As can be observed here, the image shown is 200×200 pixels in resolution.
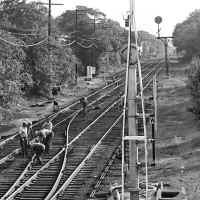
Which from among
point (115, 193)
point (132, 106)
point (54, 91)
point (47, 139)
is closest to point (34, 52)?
point (54, 91)

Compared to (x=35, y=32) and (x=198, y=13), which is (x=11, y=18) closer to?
(x=35, y=32)

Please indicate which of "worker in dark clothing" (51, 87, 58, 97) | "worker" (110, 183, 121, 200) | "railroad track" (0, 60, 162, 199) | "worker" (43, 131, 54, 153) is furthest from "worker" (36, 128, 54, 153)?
"worker in dark clothing" (51, 87, 58, 97)

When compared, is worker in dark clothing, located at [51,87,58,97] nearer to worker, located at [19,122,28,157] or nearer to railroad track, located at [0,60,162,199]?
railroad track, located at [0,60,162,199]

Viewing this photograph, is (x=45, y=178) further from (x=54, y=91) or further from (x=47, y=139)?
(x=54, y=91)

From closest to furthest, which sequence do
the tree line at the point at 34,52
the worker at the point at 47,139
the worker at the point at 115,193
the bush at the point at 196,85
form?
the worker at the point at 115,193, the worker at the point at 47,139, the bush at the point at 196,85, the tree line at the point at 34,52

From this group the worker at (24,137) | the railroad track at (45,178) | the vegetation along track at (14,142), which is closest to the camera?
the railroad track at (45,178)

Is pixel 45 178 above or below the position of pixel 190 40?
below

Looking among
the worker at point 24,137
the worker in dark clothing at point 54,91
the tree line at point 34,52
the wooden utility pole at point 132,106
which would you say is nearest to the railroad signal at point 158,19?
the tree line at point 34,52

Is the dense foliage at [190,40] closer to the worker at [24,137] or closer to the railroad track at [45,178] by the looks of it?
the railroad track at [45,178]

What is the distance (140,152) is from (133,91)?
39.5 ft

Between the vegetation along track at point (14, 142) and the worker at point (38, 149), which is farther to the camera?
the vegetation along track at point (14, 142)

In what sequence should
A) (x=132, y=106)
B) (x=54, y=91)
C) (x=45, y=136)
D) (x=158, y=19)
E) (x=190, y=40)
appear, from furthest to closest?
1. (x=190, y=40)
2. (x=158, y=19)
3. (x=54, y=91)
4. (x=45, y=136)
5. (x=132, y=106)

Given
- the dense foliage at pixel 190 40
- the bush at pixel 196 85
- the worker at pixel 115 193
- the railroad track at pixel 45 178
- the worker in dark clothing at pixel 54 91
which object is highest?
the dense foliage at pixel 190 40

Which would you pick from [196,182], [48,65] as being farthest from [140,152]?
[48,65]
